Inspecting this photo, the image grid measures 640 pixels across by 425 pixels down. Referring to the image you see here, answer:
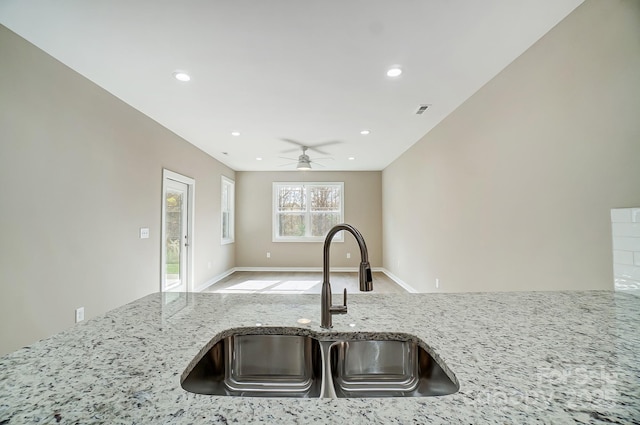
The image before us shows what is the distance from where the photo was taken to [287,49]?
6.96ft

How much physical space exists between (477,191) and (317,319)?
2.51 metres

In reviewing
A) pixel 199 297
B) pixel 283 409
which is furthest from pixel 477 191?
pixel 283 409

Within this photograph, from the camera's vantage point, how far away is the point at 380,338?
85cm

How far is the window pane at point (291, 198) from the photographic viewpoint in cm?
714

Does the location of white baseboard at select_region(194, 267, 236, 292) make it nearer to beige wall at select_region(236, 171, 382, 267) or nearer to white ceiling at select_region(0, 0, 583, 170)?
beige wall at select_region(236, 171, 382, 267)

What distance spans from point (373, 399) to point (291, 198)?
22.1 feet

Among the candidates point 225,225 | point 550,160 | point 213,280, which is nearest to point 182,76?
point 550,160

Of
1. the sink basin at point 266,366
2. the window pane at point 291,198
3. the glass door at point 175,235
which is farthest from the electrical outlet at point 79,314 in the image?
the window pane at point 291,198

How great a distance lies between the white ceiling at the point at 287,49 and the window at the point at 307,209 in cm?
365

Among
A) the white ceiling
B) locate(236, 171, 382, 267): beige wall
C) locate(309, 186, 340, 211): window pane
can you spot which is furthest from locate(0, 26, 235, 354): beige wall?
locate(309, 186, 340, 211): window pane

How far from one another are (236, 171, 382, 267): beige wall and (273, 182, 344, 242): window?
0.20 meters

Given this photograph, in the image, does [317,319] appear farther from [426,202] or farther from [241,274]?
[241,274]

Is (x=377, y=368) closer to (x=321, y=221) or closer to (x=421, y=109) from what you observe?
(x=421, y=109)

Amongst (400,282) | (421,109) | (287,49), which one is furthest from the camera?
(400,282)
